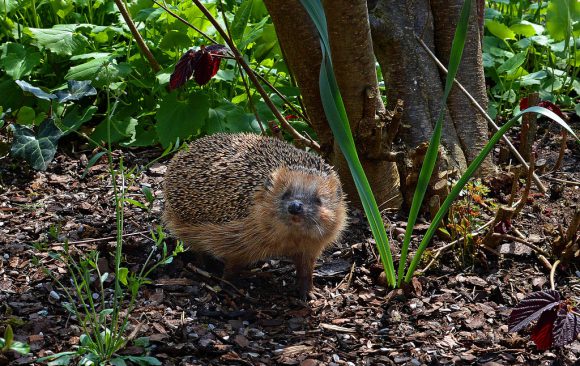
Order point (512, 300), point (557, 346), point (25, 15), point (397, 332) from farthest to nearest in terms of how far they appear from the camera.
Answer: point (25, 15), point (512, 300), point (397, 332), point (557, 346)

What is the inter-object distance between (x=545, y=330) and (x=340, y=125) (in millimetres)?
A: 1510

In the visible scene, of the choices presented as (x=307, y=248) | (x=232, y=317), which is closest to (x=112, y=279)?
(x=232, y=317)

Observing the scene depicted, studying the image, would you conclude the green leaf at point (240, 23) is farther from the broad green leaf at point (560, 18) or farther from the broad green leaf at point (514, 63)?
the broad green leaf at point (560, 18)

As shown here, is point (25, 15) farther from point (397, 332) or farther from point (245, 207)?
point (397, 332)

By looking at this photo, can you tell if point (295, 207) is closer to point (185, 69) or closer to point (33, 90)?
point (185, 69)

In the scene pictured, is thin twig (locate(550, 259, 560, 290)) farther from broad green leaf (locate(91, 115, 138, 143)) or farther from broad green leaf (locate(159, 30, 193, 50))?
broad green leaf (locate(91, 115, 138, 143))

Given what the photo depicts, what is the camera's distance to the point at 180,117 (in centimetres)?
651

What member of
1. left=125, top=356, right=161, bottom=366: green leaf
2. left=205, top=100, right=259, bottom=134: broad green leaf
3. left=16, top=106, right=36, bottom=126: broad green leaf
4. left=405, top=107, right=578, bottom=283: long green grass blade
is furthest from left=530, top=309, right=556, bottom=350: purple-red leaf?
left=16, top=106, right=36, bottom=126: broad green leaf

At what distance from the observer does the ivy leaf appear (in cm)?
628

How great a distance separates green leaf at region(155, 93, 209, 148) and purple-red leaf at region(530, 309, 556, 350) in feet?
10.5

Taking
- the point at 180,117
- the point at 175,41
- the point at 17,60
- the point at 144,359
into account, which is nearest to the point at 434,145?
the point at 144,359

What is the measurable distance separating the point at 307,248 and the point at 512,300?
1.30 m

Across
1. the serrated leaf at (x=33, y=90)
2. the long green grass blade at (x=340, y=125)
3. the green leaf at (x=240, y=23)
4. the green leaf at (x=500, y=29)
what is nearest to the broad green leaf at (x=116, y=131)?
the green leaf at (x=240, y=23)

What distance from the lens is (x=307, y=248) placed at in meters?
5.09
